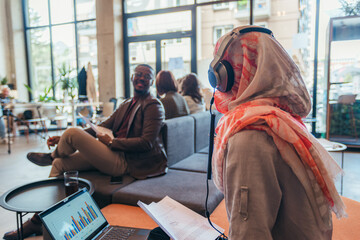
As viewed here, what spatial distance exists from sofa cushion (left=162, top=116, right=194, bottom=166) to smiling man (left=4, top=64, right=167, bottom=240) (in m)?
0.15

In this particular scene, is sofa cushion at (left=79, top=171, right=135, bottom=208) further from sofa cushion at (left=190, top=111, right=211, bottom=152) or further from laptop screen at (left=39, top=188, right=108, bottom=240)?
sofa cushion at (left=190, top=111, right=211, bottom=152)

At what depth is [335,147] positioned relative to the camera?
2.53 m

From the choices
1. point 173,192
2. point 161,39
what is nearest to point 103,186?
point 173,192

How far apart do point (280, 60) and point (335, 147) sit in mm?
2207

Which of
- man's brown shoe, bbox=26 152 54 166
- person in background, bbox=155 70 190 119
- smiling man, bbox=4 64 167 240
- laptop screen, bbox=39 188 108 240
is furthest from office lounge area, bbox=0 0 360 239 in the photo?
person in background, bbox=155 70 190 119

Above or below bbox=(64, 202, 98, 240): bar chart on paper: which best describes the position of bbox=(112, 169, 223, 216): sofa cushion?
below

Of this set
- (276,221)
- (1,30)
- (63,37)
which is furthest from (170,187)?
(1,30)

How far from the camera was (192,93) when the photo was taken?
363 centimetres

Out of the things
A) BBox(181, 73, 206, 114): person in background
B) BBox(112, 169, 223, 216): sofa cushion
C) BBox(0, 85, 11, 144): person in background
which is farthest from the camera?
BBox(0, 85, 11, 144): person in background

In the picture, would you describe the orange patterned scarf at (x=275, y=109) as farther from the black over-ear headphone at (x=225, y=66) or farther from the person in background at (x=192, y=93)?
the person in background at (x=192, y=93)

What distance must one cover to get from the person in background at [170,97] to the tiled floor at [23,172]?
1666 mm

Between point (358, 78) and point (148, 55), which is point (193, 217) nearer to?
point (358, 78)

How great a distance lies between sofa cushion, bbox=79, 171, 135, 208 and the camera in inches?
A: 69.6

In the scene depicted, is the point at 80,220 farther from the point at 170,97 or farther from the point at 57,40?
the point at 57,40
